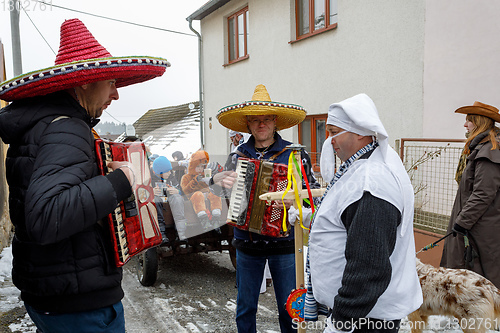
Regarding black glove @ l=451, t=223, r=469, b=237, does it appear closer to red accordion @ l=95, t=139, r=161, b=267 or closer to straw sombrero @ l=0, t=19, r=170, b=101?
red accordion @ l=95, t=139, r=161, b=267

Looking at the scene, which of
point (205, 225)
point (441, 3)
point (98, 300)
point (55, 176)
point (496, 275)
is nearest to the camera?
point (55, 176)

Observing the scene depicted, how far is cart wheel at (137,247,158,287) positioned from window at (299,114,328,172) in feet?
15.5

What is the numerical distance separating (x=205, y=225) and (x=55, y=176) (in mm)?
3612

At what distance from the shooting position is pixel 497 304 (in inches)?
110

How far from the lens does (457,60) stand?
5711 mm

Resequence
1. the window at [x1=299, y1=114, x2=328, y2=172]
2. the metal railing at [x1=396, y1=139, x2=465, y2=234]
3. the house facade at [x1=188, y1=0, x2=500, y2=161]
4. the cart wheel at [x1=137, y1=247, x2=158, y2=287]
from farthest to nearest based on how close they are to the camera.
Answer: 1. the window at [x1=299, y1=114, x2=328, y2=172]
2. the house facade at [x1=188, y1=0, x2=500, y2=161]
3. the metal railing at [x1=396, y1=139, x2=465, y2=234]
4. the cart wheel at [x1=137, y1=247, x2=158, y2=287]

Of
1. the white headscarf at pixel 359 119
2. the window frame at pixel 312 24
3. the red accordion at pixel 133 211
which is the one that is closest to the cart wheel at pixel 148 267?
the red accordion at pixel 133 211

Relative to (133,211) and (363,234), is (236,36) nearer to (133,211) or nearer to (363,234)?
(133,211)

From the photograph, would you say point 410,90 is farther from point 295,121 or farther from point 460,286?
point 460,286

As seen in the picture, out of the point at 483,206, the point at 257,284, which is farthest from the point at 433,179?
the point at 257,284

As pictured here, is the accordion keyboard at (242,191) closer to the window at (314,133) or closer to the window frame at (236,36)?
the window at (314,133)

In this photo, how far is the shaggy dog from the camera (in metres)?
2.77

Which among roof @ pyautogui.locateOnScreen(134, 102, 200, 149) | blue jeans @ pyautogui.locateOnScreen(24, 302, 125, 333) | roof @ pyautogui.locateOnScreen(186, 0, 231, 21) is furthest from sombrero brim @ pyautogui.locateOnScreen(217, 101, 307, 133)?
roof @ pyautogui.locateOnScreen(134, 102, 200, 149)

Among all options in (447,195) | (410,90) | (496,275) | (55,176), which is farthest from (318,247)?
(410,90)
